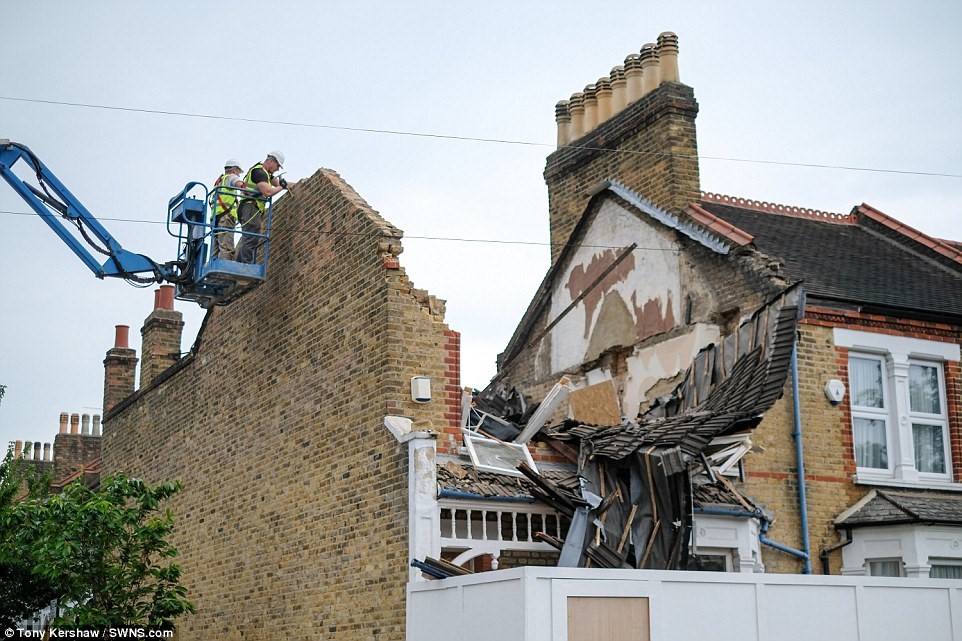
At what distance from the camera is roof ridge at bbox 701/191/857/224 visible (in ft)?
64.7

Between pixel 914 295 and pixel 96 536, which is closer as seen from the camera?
pixel 96 536

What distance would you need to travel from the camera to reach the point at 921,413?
659 inches

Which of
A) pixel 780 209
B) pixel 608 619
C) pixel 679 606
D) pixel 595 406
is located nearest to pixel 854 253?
pixel 780 209

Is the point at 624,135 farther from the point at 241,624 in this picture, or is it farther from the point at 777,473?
the point at 241,624

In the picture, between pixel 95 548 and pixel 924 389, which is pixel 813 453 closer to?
pixel 924 389

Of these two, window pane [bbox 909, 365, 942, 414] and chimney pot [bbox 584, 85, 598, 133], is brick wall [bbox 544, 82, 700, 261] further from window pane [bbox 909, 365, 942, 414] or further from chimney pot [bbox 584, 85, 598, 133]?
window pane [bbox 909, 365, 942, 414]

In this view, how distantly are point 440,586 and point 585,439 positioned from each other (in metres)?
2.79

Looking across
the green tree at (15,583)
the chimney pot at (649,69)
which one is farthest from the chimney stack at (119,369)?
the chimney pot at (649,69)

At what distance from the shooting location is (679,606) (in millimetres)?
10336

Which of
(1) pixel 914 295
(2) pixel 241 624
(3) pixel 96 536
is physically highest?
(1) pixel 914 295

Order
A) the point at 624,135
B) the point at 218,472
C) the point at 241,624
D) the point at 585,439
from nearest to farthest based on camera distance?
the point at 585,439 → the point at 241,624 → the point at 218,472 → the point at 624,135

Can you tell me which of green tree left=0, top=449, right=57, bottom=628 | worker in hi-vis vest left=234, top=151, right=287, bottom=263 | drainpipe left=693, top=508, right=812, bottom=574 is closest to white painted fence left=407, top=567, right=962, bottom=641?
drainpipe left=693, top=508, right=812, bottom=574

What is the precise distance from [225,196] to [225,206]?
0.13m

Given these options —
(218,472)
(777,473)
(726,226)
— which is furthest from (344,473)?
(726,226)
